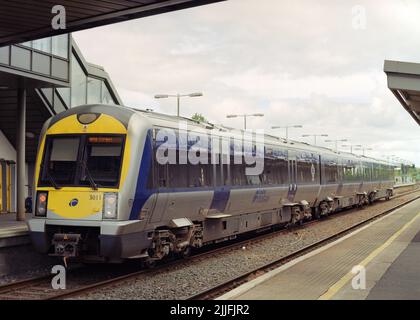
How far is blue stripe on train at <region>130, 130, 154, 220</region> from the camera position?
9.73 metres

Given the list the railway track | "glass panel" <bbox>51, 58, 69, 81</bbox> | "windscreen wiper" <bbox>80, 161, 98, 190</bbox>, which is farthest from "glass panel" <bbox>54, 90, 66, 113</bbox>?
"windscreen wiper" <bbox>80, 161, 98, 190</bbox>

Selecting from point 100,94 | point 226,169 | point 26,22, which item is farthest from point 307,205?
point 26,22

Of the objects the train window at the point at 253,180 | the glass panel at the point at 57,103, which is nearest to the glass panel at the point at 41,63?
the glass panel at the point at 57,103

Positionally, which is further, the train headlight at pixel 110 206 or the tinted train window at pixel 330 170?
the tinted train window at pixel 330 170

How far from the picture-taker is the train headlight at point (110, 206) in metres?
9.45

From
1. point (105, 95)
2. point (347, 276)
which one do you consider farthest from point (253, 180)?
point (105, 95)

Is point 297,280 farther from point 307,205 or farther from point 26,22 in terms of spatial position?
point 307,205

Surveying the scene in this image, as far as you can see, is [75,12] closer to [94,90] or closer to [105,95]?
[94,90]

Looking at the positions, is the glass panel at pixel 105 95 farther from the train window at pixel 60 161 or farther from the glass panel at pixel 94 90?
the train window at pixel 60 161

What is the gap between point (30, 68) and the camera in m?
16.0

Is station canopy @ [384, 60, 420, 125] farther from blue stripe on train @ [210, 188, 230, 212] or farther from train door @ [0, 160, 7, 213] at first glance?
train door @ [0, 160, 7, 213]

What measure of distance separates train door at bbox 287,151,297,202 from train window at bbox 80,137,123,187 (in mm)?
9870

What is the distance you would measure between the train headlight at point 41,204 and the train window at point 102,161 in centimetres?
86

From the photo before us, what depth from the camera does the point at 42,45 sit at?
16922 millimetres
